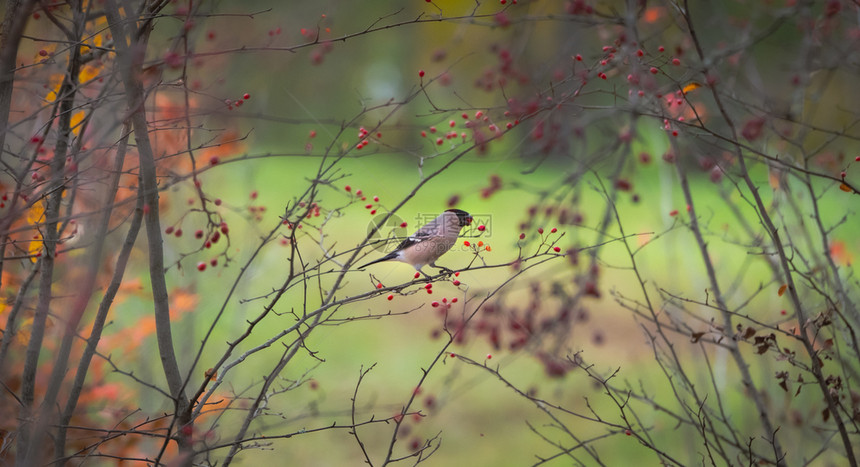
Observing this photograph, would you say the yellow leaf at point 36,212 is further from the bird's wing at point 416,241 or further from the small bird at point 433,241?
the bird's wing at point 416,241

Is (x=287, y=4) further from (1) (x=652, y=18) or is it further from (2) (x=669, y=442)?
(2) (x=669, y=442)

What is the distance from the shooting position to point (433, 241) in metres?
3.68

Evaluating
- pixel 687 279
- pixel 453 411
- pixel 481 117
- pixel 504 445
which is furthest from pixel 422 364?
pixel 481 117

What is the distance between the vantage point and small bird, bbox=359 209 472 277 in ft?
12.1

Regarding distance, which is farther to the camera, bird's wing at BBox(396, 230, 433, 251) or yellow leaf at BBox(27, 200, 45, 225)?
bird's wing at BBox(396, 230, 433, 251)

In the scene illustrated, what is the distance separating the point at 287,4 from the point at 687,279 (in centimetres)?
819

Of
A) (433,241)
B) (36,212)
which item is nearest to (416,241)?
(433,241)

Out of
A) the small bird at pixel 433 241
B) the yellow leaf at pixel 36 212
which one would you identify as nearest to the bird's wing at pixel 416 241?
the small bird at pixel 433 241

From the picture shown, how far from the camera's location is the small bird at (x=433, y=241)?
3.70 meters

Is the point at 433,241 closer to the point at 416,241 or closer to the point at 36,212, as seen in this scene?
the point at 416,241

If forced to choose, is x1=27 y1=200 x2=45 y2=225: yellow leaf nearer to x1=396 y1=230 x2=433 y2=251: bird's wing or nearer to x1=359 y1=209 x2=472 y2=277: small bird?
x1=359 y1=209 x2=472 y2=277: small bird

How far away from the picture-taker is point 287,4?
477 inches

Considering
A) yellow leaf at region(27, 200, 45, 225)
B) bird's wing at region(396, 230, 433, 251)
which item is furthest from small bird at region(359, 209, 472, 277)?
yellow leaf at region(27, 200, 45, 225)

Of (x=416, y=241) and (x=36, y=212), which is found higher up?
(x=416, y=241)
